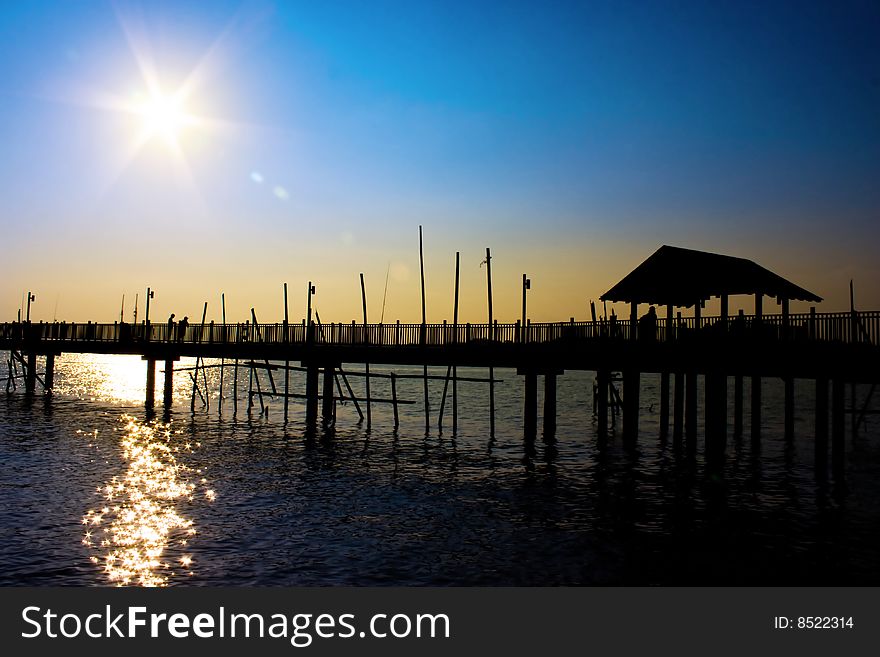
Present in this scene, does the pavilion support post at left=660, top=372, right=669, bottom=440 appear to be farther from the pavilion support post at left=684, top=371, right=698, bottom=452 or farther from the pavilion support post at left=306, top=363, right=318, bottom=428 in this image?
the pavilion support post at left=306, top=363, right=318, bottom=428

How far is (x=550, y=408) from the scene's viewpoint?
34938 millimetres

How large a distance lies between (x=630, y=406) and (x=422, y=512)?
16.2 metres

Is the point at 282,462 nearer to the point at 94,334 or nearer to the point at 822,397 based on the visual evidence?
Result: the point at 822,397

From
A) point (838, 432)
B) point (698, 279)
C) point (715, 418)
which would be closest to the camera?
point (715, 418)

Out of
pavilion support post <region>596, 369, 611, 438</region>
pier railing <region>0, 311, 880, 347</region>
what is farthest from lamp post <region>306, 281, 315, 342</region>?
pavilion support post <region>596, 369, 611, 438</region>

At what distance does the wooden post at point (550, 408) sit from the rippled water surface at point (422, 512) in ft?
5.18

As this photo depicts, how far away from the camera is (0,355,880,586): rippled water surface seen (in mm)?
14180

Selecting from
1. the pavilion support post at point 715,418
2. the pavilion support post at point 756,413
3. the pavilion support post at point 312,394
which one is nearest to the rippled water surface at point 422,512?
the pavilion support post at point 756,413

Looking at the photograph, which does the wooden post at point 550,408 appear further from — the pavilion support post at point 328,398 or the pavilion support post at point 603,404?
the pavilion support post at point 328,398

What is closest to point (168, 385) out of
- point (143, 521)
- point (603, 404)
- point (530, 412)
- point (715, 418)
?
point (530, 412)

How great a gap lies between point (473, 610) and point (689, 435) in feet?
67.9

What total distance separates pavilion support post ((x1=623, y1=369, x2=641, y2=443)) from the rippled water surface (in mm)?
837

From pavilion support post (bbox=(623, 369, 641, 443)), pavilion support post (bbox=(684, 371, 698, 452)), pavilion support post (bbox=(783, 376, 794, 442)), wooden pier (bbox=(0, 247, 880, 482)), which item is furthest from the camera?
pavilion support post (bbox=(783, 376, 794, 442))

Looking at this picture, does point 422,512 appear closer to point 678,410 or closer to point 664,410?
point 678,410
